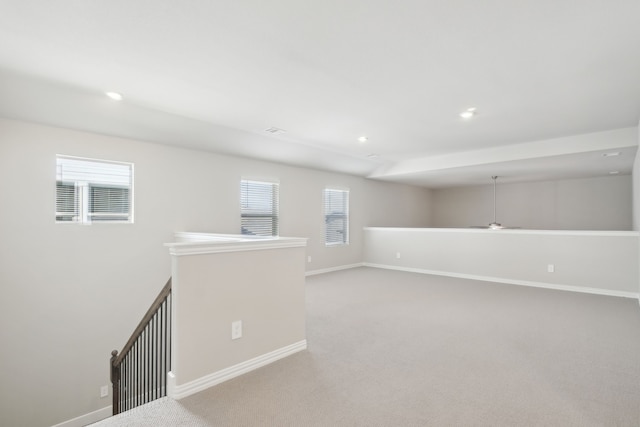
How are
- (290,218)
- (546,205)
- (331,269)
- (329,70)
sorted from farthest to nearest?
(546,205) → (331,269) → (290,218) → (329,70)

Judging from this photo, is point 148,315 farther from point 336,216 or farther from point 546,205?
point 546,205

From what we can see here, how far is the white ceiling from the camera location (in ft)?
6.72

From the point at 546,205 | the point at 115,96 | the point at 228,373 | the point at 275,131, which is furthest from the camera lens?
the point at 546,205

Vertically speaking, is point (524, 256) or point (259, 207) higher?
point (259, 207)

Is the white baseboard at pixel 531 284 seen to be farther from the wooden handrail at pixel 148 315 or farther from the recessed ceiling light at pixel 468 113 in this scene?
the wooden handrail at pixel 148 315

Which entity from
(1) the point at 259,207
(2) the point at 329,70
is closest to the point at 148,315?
(2) the point at 329,70

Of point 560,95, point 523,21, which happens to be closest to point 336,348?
point 523,21

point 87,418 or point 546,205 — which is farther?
point 546,205

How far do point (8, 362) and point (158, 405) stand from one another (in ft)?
9.13

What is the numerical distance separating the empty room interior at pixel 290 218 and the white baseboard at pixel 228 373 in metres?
0.01

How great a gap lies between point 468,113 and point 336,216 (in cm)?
394

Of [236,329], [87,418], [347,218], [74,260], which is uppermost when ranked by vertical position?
[347,218]

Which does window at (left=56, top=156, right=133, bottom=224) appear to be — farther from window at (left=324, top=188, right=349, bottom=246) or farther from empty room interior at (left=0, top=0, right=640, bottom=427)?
window at (left=324, top=188, right=349, bottom=246)

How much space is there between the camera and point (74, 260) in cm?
393
